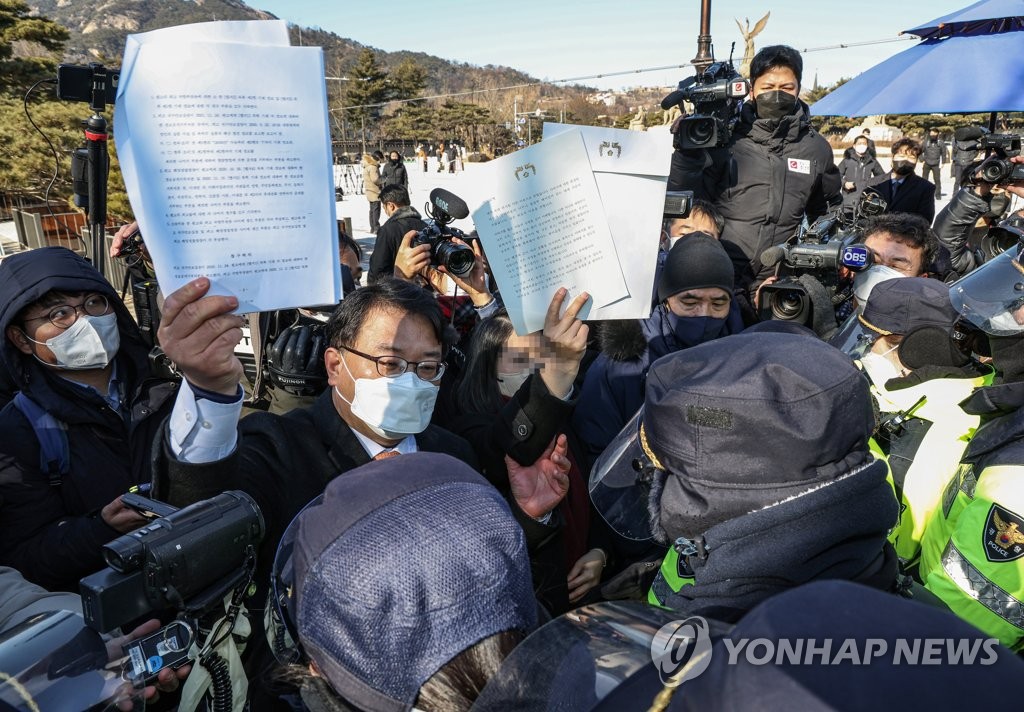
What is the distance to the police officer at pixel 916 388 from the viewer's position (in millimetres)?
1919

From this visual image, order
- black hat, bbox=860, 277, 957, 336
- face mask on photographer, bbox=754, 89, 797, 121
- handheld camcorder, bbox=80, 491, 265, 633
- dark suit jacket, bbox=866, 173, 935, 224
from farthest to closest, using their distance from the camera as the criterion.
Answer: dark suit jacket, bbox=866, 173, 935, 224
face mask on photographer, bbox=754, 89, 797, 121
black hat, bbox=860, 277, 957, 336
handheld camcorder, bbox=80, 491, 265, 633

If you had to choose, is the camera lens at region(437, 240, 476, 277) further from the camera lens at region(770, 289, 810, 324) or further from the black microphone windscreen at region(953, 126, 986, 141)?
the black microphone windscreen at region(953, 126, 986, 141)

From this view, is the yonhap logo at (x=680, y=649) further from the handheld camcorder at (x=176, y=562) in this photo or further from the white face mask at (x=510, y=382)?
the white face mask at (x=510, y=382)

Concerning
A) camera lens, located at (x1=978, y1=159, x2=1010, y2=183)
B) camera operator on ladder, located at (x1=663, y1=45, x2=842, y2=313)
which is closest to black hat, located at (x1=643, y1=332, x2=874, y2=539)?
camera operator on ladder, located at (x1=663, y1=45, x2=842, y2=313)

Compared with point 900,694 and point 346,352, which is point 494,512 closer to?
point 900,694

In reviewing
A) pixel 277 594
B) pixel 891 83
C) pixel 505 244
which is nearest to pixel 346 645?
pixel 277 594

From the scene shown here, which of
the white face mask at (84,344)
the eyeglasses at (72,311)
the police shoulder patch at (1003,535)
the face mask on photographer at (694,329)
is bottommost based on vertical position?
the police shoulder patch at (1003,535)

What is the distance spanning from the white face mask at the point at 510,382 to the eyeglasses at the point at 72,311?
56.6 inches

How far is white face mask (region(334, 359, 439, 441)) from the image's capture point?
198 cm

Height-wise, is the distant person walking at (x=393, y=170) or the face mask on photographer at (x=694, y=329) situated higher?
the distant person walking at (x=393, y=170)

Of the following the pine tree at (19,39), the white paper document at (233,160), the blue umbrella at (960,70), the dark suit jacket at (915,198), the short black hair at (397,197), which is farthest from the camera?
the pine tree at (19,39)

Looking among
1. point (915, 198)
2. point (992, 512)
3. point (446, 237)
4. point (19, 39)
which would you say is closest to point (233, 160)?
point (992, 512)

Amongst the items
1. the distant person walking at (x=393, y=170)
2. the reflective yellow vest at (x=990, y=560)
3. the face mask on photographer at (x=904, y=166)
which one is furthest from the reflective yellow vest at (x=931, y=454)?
the distant person walking at (x=393, y=170)

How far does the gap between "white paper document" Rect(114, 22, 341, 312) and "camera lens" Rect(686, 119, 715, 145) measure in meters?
2.56
